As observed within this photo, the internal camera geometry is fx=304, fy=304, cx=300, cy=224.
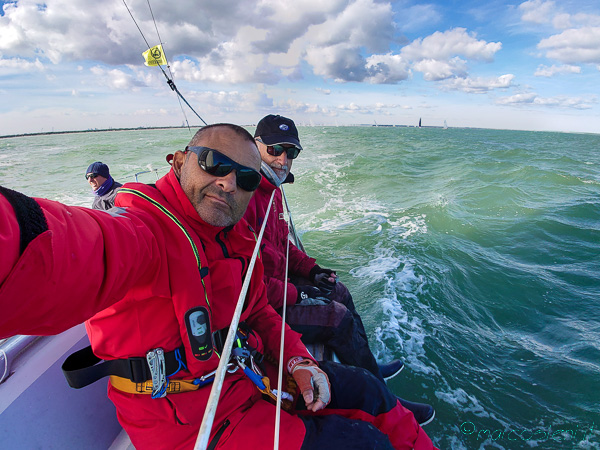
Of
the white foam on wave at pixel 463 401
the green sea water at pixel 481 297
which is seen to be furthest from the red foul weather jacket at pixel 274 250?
the white foam on wave at pixel 463 401

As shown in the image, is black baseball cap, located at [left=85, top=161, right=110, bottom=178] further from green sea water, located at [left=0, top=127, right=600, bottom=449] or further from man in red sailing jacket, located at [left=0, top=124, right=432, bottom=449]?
man in red sailing jacket, located at [left=0, top=124, right=432, bottom=449]

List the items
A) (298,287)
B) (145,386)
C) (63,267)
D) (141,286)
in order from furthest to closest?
1. (298,287)
2. (145,386)
3. (141,286)
4. (63,267)

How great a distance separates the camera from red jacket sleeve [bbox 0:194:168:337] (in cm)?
59

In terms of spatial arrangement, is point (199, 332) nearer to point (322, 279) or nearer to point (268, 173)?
point (268, 173)

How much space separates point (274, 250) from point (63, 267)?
2145 millimetres

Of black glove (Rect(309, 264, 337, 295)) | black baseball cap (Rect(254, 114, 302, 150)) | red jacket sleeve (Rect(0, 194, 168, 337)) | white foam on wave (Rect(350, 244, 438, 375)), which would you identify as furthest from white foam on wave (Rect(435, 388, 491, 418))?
red jacket sleeve (Rect(0, 194, 168, 337))

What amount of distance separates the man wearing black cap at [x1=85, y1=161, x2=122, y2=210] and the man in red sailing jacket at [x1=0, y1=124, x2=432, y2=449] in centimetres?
369

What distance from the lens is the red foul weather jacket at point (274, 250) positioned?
2553 mm

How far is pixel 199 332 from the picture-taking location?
1.18 metres

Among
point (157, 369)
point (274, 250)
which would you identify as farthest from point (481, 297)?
point (157, 369)

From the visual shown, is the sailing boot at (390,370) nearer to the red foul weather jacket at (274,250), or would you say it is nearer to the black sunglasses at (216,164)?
the red foul weather jacket at (274,250)

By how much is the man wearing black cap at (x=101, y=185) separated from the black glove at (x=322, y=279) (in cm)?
311

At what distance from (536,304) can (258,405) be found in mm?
4734

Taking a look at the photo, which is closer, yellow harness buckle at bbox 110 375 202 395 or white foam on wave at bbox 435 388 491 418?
yellow harness buckle at bbox 110 375 202 395
